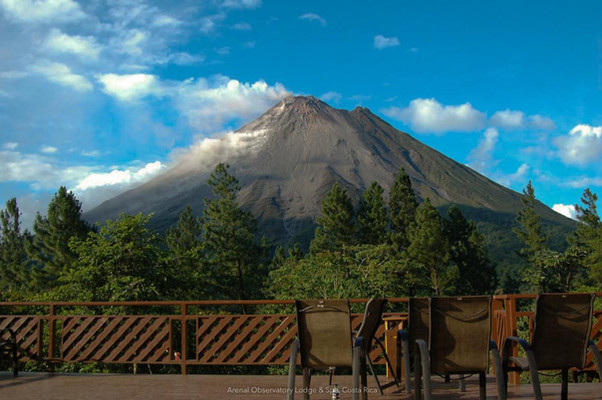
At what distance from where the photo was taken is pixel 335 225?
3425 cm

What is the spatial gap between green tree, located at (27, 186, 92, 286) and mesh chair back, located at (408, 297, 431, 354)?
2729cm

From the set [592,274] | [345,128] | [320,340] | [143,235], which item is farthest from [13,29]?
[345,128]

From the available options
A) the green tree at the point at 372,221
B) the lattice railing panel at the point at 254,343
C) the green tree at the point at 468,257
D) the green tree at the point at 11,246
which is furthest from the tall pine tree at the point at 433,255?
the green tree at the point at 11,246

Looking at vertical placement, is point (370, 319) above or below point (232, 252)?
below

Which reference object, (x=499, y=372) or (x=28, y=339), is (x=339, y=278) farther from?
(x=499, y=372)

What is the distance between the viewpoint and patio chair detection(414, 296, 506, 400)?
3.09 metres

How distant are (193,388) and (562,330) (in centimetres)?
345

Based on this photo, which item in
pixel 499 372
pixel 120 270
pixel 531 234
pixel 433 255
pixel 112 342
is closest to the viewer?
pixel 499 372

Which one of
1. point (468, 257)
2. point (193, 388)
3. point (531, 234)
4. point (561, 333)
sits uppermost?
point (531, 234)

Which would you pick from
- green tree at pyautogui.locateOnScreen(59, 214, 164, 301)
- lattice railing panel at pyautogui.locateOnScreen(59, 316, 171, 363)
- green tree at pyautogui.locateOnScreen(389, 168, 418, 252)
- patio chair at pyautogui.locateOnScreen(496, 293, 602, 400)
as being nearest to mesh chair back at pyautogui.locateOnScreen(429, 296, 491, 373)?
patio chair at pyautogui.locateOnScreen(496, 293, 602, 400)

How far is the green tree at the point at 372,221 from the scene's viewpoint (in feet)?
113

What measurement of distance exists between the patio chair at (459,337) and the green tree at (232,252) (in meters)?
27.7

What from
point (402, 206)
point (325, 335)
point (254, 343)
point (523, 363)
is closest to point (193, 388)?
point (254, 343)

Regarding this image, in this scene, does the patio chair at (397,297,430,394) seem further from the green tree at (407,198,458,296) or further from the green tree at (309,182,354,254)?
the green tree at (309,182,354,254)
